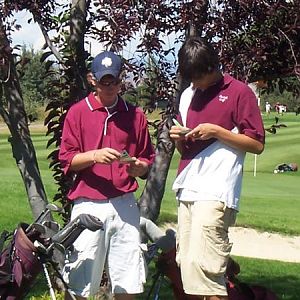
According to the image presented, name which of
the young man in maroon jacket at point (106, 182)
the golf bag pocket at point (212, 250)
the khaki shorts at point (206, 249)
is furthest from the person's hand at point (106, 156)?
the golf bag pocket at point (212, 250)

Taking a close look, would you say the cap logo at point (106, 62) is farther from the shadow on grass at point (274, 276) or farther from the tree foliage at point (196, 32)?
the shadow on grass at point (274, 276)

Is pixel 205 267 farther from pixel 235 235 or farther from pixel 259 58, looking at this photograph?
pixel 235 235

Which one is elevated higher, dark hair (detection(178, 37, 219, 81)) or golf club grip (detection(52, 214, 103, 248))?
dark hair (detection(178, 37, 219, 81))

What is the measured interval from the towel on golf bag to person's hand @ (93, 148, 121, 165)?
0.57 m

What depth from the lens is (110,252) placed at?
491 centimetres

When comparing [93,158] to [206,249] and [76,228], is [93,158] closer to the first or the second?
[76,228]

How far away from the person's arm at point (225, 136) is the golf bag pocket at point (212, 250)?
1.55ft

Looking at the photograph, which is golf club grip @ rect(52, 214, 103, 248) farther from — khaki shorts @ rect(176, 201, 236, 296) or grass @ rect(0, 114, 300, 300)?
grass @ rect(0, 114, 300, 300)

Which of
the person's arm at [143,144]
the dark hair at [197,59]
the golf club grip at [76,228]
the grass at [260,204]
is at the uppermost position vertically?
the dark hair at [197,59]

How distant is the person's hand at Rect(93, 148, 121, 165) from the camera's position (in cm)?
452

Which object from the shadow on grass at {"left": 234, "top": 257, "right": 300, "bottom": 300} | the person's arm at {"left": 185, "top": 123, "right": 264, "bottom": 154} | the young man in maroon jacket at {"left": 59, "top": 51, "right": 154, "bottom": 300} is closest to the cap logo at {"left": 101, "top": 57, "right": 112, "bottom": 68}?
the young man in maroon jacket at {"left": 59, "top": 51, "right": 154, "bottom": 300}

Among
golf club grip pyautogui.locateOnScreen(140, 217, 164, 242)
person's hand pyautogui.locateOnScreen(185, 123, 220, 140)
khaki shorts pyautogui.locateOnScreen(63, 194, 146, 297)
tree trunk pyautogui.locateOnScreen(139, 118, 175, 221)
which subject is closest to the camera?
person's hand pyautogui.locateOnScreen(185, 123, 220, 140)

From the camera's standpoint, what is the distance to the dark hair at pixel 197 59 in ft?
14.8

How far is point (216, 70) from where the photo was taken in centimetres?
458
